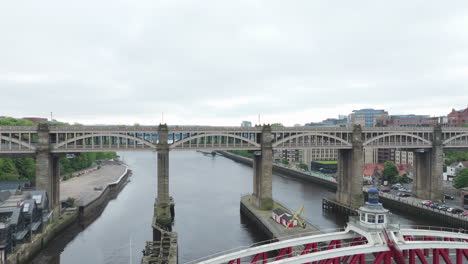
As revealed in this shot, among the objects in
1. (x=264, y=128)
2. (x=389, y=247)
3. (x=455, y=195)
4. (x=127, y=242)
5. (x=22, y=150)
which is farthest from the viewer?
(x=455, y=195)

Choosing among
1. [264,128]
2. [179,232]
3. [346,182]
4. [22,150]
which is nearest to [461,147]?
[346,182]

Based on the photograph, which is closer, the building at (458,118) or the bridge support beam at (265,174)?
the bridge support beam at (265,174)

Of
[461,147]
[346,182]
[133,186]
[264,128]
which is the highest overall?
[264,128]

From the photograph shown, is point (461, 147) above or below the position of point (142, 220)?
above

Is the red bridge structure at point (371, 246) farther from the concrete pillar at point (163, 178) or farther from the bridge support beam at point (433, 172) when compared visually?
the bridge support beam at point (433, 172)

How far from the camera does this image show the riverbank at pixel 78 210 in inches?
1517

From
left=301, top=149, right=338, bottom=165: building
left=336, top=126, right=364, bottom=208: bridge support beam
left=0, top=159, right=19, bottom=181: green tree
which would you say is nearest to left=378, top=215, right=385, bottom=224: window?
left=336, top=126, right=364, bottom=208: bridge support beam

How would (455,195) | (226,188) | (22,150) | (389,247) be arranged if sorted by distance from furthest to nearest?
(226,188), (455,195), (22,150), (389,247)

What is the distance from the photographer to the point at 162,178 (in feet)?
169

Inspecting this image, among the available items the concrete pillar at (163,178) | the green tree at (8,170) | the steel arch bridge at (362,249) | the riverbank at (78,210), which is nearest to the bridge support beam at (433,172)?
the steel arch bridge at (362,249)

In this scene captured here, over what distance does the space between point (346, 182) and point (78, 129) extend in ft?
157

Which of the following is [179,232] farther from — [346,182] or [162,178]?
[346,182]

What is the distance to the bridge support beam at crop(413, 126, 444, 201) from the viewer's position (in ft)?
205

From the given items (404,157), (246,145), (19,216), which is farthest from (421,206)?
(19,216)
